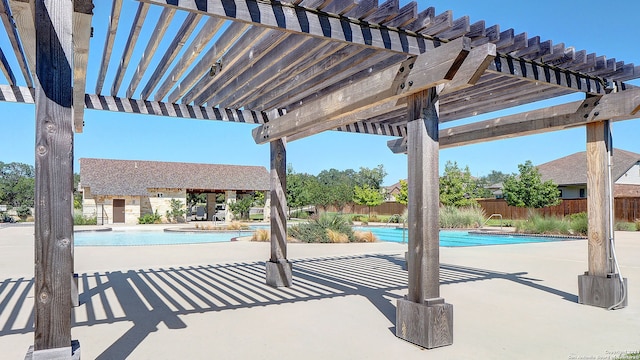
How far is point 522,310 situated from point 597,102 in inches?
102

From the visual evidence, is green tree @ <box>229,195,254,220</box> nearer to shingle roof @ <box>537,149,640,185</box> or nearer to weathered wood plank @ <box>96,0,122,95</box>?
shingle roof @ <box>537,149,640,185</box>

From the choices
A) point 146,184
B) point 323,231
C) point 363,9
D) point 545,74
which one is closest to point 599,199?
point 545,74

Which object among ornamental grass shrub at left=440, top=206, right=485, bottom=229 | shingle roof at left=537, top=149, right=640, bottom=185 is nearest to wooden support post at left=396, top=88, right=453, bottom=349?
ornamental grass shrub at left=440, top=206, right=485, bottom=229

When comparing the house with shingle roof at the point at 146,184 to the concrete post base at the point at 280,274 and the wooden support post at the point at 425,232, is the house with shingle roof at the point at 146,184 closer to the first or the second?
the concrete post base at the point at 280,274

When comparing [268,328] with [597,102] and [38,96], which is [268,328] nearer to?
[38,96]

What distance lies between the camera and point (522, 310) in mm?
5070

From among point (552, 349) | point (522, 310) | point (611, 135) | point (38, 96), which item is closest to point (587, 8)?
point (611, 135)

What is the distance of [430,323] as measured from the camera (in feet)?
12.1

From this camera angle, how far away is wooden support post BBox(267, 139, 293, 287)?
6414mm

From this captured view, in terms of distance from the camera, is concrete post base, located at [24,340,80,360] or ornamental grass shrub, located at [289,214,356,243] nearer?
concrete post base, located at [24,340,80,360]

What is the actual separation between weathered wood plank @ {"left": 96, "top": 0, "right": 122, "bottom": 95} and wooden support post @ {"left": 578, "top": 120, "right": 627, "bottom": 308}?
17.3 feet

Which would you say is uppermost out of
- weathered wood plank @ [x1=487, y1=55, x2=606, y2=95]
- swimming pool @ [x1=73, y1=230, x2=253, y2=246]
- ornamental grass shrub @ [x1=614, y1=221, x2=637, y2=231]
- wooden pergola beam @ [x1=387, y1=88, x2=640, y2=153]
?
weathered wood plank @ [x1=487, y1=55, x2=606, y2=95]

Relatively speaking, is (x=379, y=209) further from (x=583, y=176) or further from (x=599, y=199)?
(x=599, y=199)

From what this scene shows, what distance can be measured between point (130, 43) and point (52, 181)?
79.1 inches
